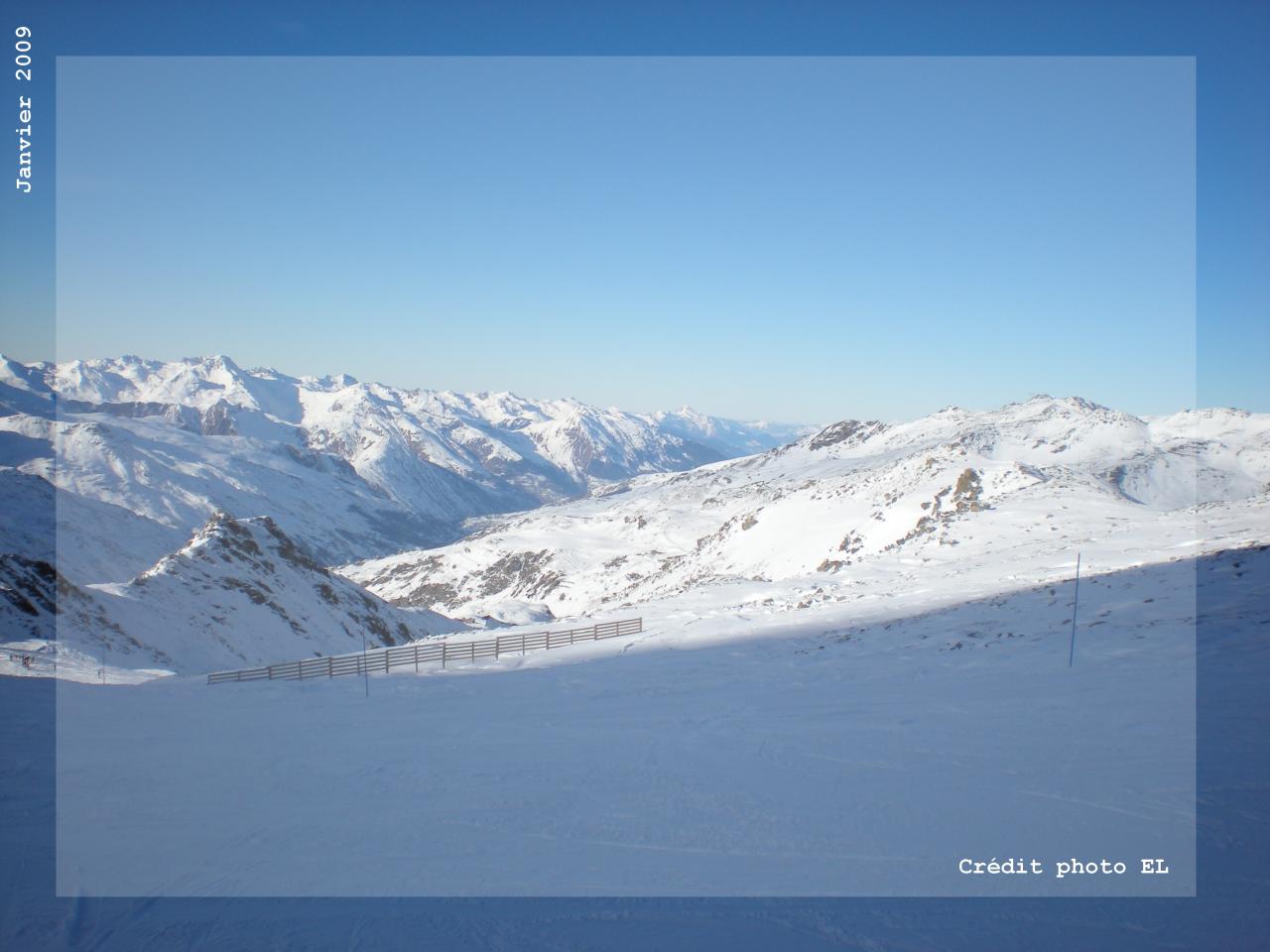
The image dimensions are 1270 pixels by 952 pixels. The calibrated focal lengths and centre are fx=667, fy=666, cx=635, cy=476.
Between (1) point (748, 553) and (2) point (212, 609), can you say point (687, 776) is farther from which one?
(1) point (748, 553)

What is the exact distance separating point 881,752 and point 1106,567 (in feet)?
79.2

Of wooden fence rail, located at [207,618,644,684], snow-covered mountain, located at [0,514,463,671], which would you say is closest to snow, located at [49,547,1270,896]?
wooden fence rail, located at [207,618,644,684]

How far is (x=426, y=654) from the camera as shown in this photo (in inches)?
1186

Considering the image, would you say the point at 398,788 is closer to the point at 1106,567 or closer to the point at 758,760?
the point at 758,760

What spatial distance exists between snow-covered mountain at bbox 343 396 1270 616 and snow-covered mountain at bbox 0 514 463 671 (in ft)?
97.9

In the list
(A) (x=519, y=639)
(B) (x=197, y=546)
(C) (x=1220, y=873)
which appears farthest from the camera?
(B) (x=197, y=546)

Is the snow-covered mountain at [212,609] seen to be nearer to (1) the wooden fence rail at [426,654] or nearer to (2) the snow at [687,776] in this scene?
(1) the wooden fence rail at [426,654]

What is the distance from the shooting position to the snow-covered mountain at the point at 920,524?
41.4 metres

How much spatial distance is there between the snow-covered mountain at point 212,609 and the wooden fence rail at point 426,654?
39.8 ft

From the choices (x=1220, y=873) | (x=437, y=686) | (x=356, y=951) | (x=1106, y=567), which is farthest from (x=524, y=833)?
(x=1106, y=567)

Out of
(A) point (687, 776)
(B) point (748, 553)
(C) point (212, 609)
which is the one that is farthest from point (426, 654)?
(B) point (748, 553)

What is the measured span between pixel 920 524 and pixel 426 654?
178 ft

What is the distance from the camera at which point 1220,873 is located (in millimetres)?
7980

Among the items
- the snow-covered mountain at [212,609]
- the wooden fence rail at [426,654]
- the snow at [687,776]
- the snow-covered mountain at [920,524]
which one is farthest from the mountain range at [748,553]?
the snow at [687,776]
